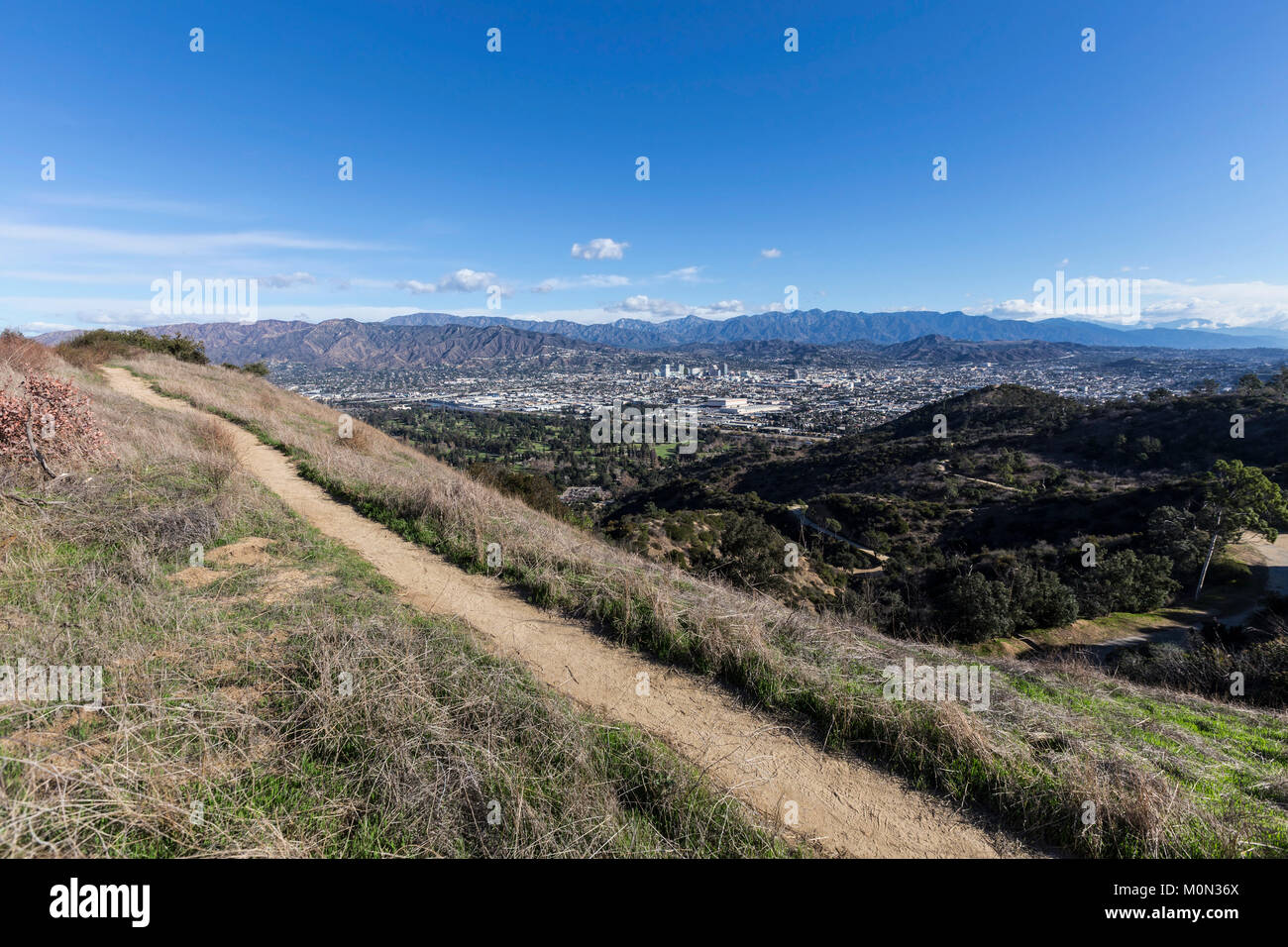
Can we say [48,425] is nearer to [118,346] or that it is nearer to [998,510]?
[118,346]

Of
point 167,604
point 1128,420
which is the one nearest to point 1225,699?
point 167,604

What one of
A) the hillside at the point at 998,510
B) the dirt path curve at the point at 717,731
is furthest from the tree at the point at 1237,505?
the dirt path curve at the point at 717,731

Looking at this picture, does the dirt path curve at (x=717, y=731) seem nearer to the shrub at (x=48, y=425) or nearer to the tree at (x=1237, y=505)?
the shrub at (x=48, y=425)

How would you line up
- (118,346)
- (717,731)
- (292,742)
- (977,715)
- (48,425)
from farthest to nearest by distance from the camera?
(118,346)
(48,425)
(977,715)
(717,731)
(292,742)

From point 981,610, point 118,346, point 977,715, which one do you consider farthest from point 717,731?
point 118,346

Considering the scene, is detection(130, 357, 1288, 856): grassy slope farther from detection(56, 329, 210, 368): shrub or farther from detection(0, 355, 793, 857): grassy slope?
detection(56, 329, 210, 368): shrub

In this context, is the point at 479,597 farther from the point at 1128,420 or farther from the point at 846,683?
the point at 1128,420
